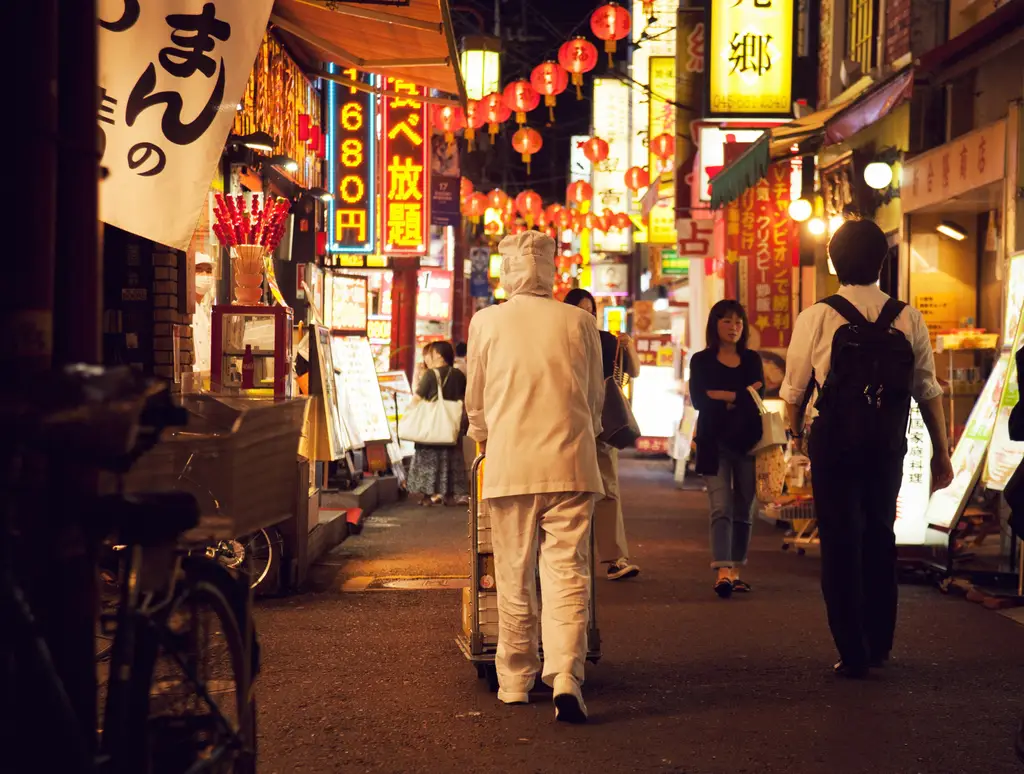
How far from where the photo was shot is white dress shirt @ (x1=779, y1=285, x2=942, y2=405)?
6973mm

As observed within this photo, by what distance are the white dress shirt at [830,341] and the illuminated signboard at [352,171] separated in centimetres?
1179

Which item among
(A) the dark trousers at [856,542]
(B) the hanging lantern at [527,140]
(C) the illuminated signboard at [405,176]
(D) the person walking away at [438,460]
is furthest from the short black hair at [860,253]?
(B) the hanging lantern at [527,140]

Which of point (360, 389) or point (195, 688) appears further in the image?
point (360, 389)

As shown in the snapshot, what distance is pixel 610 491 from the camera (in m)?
9.53

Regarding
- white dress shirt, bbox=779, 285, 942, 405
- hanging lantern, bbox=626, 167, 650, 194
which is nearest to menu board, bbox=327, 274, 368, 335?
white dress shirt, bbox=779, 285, 942, 405

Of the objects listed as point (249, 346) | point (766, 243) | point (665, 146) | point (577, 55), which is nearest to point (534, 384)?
point (249, 346)

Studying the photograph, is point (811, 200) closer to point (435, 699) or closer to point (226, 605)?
point (435, 699)

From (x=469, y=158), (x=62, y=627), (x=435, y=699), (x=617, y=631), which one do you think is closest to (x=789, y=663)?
(x=617, y=631)

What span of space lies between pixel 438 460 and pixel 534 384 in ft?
35.1

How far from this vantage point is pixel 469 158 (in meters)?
50.9

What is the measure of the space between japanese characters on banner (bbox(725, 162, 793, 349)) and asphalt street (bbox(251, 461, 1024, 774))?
29.3 feet

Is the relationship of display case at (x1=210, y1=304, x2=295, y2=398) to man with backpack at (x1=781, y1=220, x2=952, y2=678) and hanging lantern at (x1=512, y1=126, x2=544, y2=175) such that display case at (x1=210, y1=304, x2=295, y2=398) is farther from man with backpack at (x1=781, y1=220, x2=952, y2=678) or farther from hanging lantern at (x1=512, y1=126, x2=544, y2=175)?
hanging lantern at (x1=512, y1=126, x2=544, y2=175)

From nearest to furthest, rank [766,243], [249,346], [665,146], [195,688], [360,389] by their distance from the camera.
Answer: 1. [195,688]
2. [249,346]
3. [360,389]
4. [766,243]
5. [665,146]

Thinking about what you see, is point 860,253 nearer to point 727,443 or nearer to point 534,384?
point 534,384
